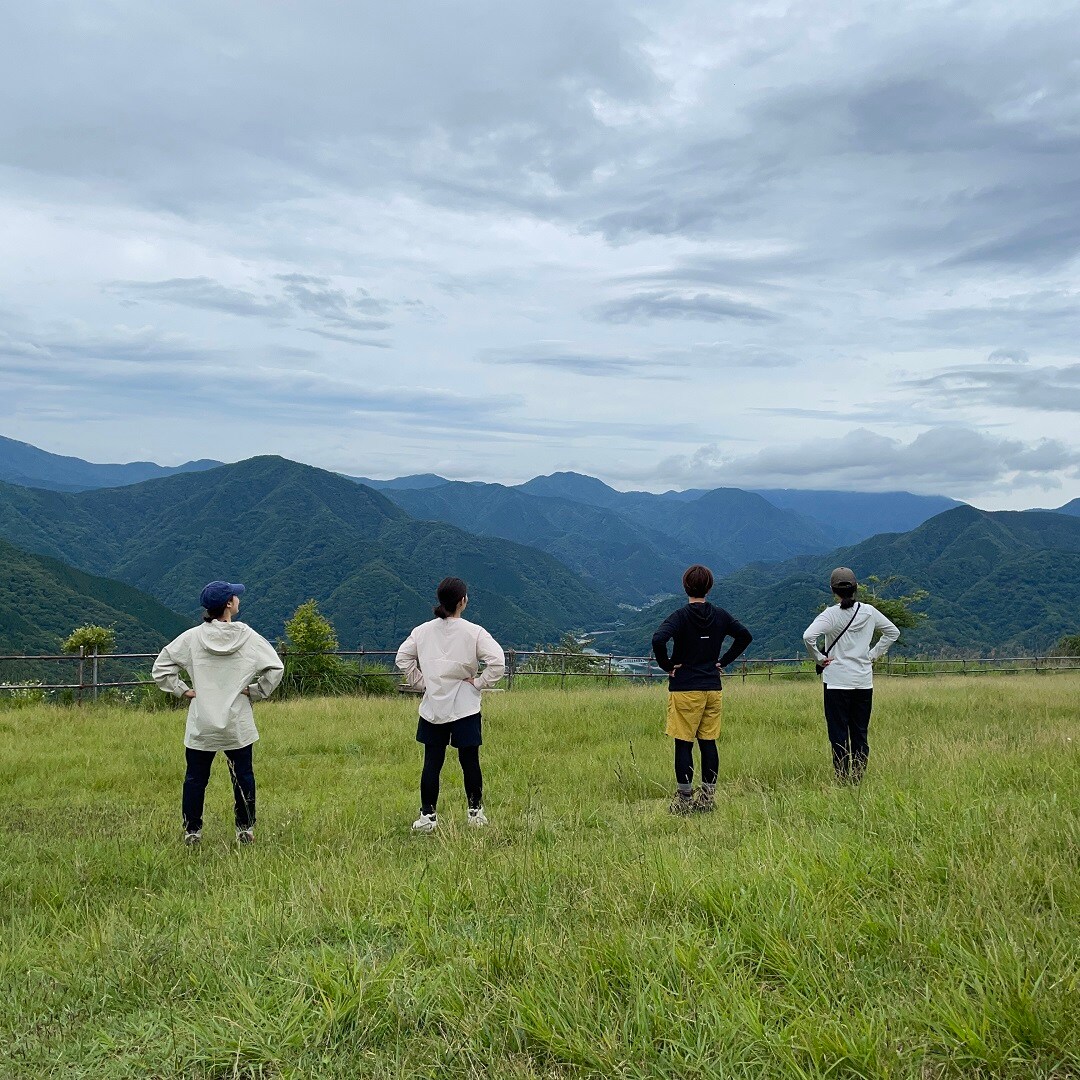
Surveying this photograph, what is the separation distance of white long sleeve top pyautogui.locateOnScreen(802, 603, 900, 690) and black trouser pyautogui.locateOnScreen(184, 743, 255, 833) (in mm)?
4689

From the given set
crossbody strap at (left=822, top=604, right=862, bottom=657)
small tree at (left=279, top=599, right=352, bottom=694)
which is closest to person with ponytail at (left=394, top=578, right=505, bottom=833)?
crossbody strap at (left=822, top=604, right=862, bottom=657)

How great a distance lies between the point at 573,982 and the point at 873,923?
47.1 inches

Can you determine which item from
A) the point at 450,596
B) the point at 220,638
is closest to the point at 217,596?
the point at 220,638

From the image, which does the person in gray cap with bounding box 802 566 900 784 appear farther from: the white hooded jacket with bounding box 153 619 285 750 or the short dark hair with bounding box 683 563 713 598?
the white hooded jacket with bounding box 153 619 285 750

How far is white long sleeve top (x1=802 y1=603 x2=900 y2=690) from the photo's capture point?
299 inches

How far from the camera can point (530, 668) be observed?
25.4 metres

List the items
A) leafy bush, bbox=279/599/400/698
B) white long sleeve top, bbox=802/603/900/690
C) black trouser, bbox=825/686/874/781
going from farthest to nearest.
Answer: leafy bush, bbox=279/599/400/698
black trouser, bbox=825/686/874/781
white long sleeve top, bbox=802/603/900/690

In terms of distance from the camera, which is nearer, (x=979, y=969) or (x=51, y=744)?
(x=979, y=969)

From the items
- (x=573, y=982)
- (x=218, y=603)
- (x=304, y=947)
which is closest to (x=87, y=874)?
(x=218, y=603)

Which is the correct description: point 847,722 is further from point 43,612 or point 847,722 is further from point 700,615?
point 43,612

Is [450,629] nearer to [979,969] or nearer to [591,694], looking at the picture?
[979,969]

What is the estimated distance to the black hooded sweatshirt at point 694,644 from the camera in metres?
6.82

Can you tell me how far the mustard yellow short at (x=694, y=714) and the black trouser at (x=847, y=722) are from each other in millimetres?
1355

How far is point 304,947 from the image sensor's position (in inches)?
139
